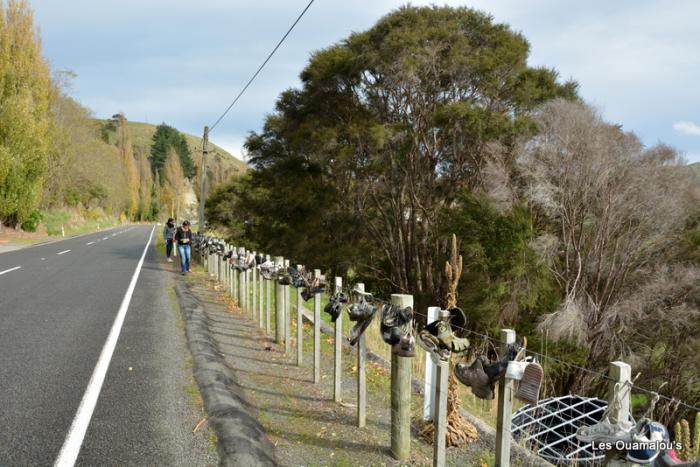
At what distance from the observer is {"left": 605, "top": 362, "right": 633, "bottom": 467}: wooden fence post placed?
252cm

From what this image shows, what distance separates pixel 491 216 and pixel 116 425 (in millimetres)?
14930

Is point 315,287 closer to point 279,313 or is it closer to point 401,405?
point 279,313

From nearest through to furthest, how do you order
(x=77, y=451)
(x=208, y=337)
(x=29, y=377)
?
1. (x=77, y=451)
2. (x=29, y=377)
3. (x=208, y=337)

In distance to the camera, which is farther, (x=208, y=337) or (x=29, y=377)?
(x=208, y=337)

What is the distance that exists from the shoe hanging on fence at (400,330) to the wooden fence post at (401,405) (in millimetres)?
87

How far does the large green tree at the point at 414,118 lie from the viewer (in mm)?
18750

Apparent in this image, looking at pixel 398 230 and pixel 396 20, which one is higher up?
pixel 396 20

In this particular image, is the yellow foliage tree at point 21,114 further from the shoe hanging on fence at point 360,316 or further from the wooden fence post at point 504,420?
the wooden fence post at point 504,420

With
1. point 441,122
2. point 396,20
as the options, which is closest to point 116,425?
point 441,122

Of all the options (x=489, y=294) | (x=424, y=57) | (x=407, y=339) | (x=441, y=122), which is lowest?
(x=489, y=294)

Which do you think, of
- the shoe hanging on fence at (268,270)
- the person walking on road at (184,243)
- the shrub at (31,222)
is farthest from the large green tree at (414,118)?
the shrub at (31,222)

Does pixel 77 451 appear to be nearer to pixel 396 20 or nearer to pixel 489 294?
pixel 489 294

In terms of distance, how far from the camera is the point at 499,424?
10.7 feet

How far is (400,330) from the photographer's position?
13.2ft
